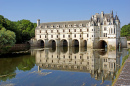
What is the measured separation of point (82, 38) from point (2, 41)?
28.2 metres

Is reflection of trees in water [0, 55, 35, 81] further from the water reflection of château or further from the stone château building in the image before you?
the stone château building

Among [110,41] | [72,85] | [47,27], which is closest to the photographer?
[72,85]

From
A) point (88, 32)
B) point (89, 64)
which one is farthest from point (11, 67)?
point (88, 32)

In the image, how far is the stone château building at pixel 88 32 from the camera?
38912 millimetres

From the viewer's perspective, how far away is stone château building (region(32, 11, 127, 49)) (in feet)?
128

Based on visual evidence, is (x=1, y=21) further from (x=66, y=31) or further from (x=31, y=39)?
(x=66, y=31)

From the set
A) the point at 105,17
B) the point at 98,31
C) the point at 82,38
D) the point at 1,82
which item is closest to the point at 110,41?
the point at 98,31

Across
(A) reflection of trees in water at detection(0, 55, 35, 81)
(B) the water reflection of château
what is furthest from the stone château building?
(A) reflection of trees in water at detection(0, 55, 35, 81)

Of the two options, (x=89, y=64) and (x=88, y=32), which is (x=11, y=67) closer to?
(x=89, y=64)

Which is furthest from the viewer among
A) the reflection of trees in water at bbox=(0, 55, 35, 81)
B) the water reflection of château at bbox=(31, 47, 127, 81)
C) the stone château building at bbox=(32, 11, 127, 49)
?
the stone château building at bbox=(32, 11, 127, 49)

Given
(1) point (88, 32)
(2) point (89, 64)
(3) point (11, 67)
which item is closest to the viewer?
(3) point (11, 67)

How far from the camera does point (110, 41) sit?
38562mm

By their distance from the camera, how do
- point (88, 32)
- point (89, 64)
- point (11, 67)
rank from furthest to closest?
point (88, 32) < point (89, 64) < point (11, 67)

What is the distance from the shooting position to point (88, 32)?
46.3m
